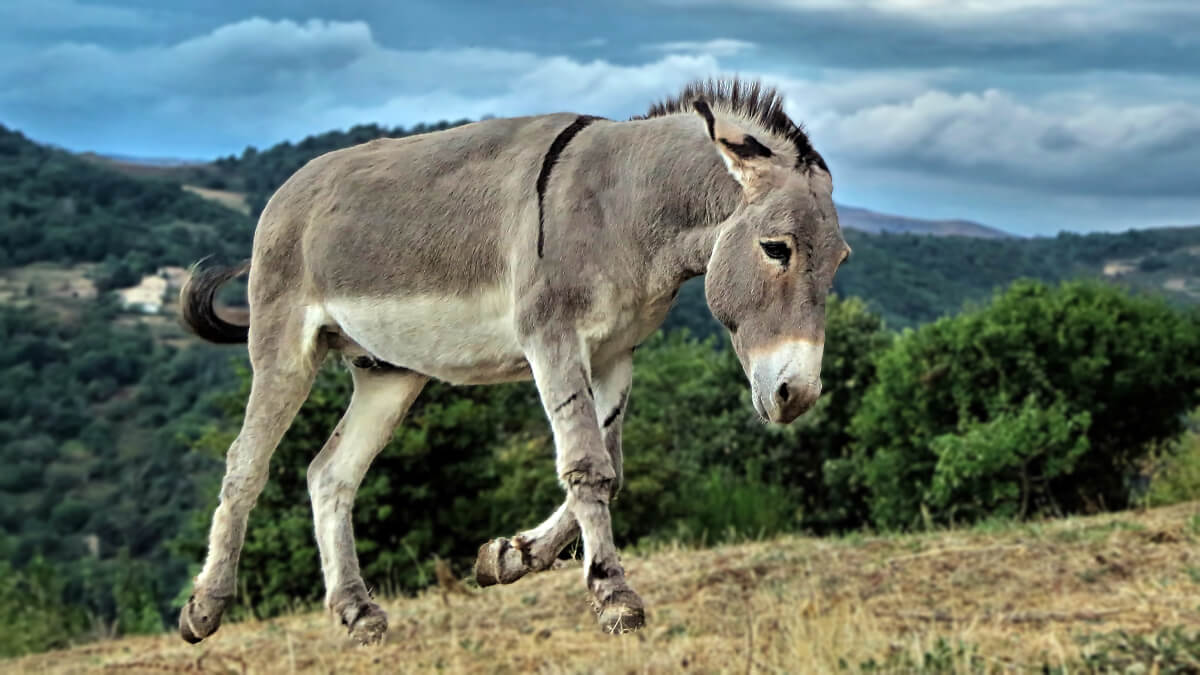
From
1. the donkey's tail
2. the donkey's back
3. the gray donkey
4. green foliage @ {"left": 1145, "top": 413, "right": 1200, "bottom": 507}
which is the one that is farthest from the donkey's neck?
green foliage @ {"left": 1145, "top": 413, "right": 1200, "bottom": 507}

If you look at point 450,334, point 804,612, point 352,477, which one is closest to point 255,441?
point 352,477

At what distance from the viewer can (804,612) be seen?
716 inches

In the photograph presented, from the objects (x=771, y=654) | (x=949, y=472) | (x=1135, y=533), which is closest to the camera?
(x=771, y=654)

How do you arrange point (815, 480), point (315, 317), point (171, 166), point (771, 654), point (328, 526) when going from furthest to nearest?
point (171, 166) < point (815, 480) < point (771, 654) < point (328, 526) < point (315, 317)

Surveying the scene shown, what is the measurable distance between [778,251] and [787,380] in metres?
0.30

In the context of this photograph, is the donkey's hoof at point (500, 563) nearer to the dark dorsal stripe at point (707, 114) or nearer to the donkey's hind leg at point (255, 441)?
the donkey's hind leg at point (255, 441)

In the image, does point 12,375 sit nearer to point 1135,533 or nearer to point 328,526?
point 1135,533

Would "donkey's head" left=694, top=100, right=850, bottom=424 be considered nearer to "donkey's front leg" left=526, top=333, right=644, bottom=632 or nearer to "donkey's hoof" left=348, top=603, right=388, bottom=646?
"donkey's front leg" left=526, top=333, right=644, bottom=632

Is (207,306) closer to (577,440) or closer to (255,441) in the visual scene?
(255,441)

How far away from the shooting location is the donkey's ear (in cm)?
307

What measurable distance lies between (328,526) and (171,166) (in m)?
132

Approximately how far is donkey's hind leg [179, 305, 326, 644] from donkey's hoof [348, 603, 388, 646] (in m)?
0.40

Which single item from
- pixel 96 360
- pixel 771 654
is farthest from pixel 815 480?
pixel 96 360

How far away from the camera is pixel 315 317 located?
3.76m
